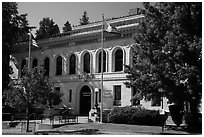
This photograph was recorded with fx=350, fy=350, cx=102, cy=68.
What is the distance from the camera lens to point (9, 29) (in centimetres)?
3784

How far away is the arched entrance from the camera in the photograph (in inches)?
1401

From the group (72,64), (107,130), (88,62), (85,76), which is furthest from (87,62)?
(107,130)

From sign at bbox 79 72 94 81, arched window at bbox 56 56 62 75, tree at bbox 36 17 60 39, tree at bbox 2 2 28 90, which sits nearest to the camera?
sign at bbox 79 72 94 81

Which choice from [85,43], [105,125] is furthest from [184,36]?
[85,43]

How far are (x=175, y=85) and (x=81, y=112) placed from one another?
56.7ft

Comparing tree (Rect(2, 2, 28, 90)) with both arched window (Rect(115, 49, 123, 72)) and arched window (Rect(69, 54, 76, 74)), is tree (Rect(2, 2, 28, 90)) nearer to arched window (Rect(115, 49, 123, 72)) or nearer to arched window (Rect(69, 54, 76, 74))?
arched window (Rect(69, 54, 76, 74))

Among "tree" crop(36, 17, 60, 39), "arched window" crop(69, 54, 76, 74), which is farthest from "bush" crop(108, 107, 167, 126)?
"tree" crop(36, 17, 60, 39)

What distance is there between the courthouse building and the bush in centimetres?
599

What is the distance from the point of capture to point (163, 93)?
67.4ft

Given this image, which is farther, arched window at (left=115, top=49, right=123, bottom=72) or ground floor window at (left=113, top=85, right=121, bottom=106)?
arched window at (left=115, top=49, right=123, bottom=72)

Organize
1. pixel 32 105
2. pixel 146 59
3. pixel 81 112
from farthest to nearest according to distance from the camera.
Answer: pixel 81 112
pixel 32 105
pixel 146 59

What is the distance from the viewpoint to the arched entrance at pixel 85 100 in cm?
3559

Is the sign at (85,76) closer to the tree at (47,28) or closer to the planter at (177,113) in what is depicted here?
the planter at (177,113)

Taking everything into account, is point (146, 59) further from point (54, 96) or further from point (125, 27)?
point (125, 27)
